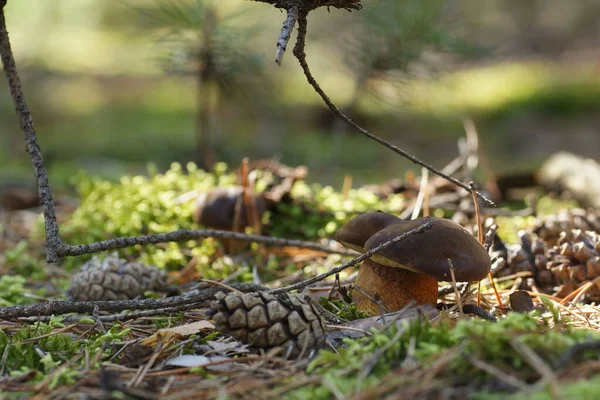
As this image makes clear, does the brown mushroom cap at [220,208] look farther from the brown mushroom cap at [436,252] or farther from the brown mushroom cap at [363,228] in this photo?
the brown mushroom cap at [436,252]

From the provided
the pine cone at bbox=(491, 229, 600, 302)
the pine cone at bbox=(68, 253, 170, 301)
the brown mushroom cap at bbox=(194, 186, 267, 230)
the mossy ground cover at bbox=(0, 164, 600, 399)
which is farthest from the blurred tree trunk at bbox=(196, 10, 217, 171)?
A: the pine cone at bbox=(491, 229, 600, 302)

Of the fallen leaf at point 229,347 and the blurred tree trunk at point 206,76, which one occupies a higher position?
the blurred tree trunk at point 206,76

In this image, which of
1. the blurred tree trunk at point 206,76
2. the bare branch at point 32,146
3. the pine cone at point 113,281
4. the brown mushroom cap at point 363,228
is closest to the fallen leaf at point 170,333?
the bare branch at point 32,146

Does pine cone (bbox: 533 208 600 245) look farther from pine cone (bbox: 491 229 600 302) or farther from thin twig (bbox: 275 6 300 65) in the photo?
thin twig (bbox: 275 6 300 65)

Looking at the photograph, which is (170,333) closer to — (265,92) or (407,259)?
(407,259)

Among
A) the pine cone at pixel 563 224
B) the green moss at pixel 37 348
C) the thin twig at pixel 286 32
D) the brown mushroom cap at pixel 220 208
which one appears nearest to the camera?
the thin twig at pixel 286 32

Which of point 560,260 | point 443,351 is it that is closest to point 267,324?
point 443,351

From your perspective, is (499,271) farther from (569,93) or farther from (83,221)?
(569,93)
